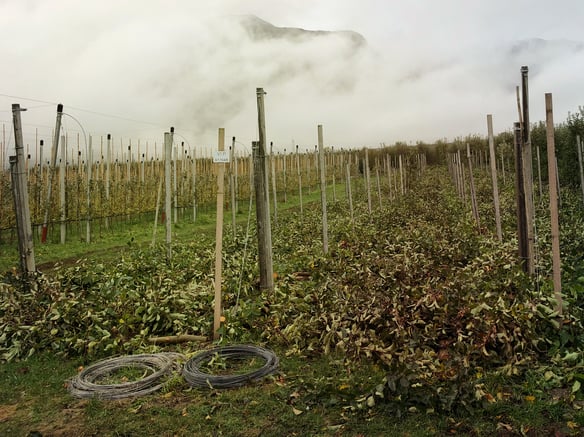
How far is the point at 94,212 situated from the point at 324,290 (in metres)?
11.4

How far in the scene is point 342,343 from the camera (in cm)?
470

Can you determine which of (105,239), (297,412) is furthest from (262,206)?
(105,239)

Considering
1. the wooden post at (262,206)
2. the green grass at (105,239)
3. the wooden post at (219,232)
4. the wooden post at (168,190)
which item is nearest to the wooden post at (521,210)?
the wooden post at (262,206)

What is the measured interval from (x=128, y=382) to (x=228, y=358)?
1.09 meters

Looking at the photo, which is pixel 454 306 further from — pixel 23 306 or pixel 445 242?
pixel 23 306

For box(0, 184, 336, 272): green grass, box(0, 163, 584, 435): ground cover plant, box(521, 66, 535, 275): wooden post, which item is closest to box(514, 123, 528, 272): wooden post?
box(521, 66, 535, 275): wooden post

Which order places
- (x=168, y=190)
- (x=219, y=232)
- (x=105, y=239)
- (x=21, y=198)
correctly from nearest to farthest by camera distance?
(x=219, y=232), (x=21, y=198), (x=168, y=190), (x=105, y=239)

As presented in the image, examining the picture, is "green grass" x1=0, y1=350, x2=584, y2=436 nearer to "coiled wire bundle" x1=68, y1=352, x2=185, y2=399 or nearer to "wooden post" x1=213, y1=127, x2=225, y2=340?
"coiled wire bundle" x1=68, y1=352, x2=185, y2=399

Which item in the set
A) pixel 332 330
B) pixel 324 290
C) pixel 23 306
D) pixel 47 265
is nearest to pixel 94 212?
pixel 47 265

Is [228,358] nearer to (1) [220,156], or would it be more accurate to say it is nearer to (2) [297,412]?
(2) [297,412]

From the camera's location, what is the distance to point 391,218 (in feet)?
43.7

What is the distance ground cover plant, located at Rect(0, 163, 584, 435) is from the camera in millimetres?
3643

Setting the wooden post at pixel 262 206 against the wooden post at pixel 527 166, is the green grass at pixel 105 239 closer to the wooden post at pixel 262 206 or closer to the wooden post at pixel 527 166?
the wooden post at pixel 262 206

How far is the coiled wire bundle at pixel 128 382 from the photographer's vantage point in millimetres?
4391
